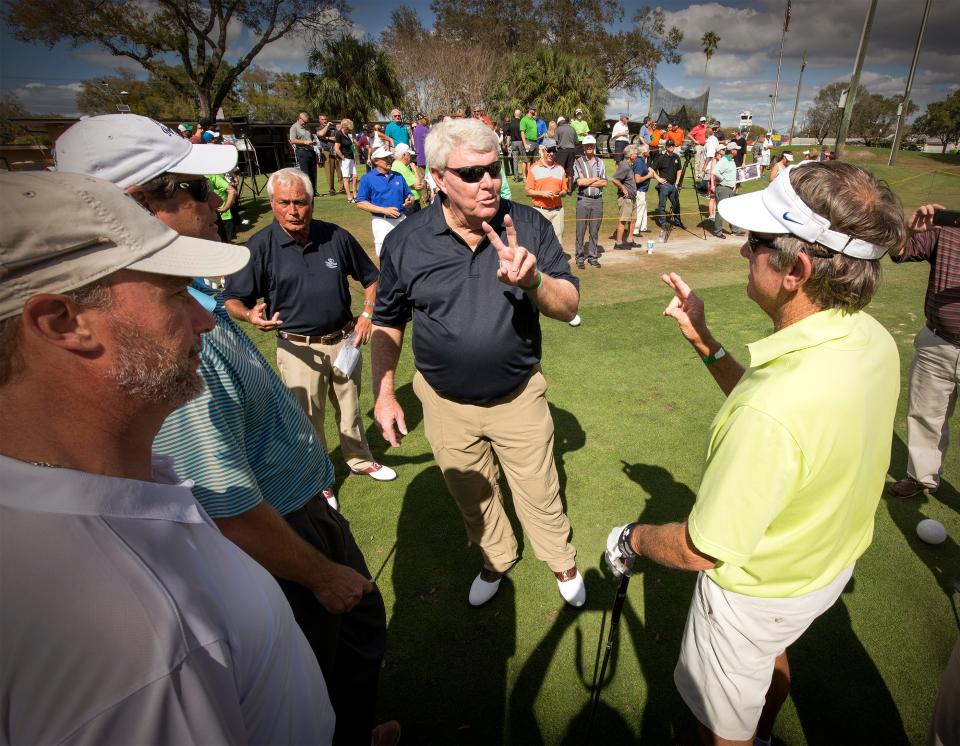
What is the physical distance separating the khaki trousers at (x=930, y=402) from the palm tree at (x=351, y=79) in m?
40.2

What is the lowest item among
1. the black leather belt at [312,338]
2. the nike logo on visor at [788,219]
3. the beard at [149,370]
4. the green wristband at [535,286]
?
the black leather belt at [312,338]

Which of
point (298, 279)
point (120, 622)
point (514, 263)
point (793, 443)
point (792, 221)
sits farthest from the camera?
point (298, 279)

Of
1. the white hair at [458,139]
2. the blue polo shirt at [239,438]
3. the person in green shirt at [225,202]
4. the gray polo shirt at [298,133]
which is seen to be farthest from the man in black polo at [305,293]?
the gray polo shirt at [298,133]

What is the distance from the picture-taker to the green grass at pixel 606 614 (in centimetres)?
251

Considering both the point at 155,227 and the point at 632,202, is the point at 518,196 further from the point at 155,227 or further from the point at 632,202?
the point at 155,227

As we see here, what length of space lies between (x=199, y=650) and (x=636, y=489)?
366cm

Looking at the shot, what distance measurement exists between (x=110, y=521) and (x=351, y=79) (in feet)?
145

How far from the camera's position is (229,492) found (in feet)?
5.18

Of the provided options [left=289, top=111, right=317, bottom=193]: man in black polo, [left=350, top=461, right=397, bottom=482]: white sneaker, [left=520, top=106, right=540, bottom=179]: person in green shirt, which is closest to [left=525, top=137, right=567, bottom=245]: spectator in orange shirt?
[left=350, top=461, right=397, bottom=482]: white sneaker

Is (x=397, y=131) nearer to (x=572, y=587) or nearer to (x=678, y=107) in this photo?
(x=572, y=587)

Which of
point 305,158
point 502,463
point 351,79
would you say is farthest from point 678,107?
point 502,463

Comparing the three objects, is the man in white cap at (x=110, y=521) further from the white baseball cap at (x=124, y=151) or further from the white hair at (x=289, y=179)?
the white hair at (x=289, y=179)

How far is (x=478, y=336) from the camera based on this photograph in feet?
8.38

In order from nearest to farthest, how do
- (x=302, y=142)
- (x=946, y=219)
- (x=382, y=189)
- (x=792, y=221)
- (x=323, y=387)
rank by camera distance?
(x=792, y=221) < (x=946, y=219) < (x=323, y=387) < (x=382, y=189) < (x=302, y=142)
